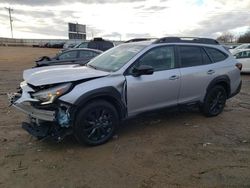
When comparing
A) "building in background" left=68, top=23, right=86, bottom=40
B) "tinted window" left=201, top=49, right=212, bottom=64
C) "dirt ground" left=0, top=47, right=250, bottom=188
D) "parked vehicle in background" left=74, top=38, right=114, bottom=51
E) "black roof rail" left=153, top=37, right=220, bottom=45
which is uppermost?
"building in background" left=68, top=23, right=86, bottom=40

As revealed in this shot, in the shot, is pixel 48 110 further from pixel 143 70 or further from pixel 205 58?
pixel 205 58

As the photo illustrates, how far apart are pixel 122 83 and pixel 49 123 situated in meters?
1.40

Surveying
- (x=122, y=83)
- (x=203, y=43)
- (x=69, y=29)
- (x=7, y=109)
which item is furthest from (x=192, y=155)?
(x=69, y=29)

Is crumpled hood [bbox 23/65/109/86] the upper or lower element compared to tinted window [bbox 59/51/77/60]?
lower

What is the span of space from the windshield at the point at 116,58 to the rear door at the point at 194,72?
103cm

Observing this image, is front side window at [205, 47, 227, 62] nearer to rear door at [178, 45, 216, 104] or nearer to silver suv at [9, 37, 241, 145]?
silver suv at [9, 37, 241, 145]

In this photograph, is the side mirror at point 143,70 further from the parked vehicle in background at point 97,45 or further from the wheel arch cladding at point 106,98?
the parked vehicle in background at point 97,45

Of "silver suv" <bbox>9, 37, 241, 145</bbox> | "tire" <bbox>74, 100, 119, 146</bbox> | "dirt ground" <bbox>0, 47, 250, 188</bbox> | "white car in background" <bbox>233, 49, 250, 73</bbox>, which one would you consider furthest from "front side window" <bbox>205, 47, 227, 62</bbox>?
"white car in background" <bbox>233, 49, 250, 73</bbox>

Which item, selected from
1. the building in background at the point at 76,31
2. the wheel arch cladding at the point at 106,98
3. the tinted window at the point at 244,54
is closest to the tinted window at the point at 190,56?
the wheel arch cladding at the point at 106,98

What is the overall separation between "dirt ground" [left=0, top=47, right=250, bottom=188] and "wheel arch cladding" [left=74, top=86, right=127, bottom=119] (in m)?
0.60

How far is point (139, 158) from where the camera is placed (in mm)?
4660

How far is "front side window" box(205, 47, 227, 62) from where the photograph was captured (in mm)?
6902

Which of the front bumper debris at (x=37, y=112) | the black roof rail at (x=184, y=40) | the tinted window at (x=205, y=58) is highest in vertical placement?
the black roof rail at (x=184, y=40)

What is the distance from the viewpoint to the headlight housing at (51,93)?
4.63 meters
